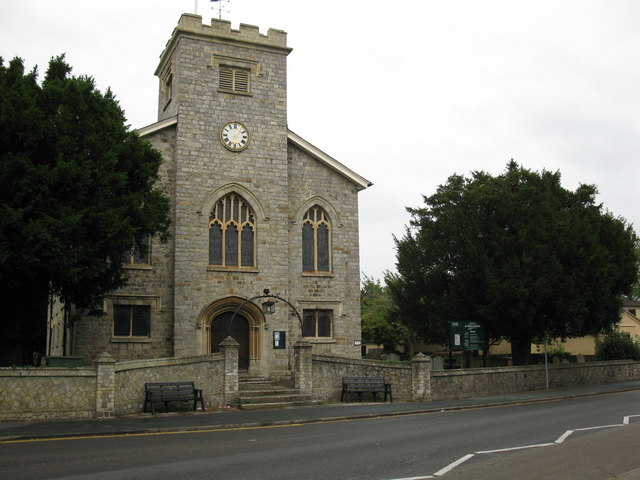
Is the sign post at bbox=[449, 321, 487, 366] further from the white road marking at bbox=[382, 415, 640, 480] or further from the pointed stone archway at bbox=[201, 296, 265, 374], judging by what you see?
the white road marking at bbox=[382, 415, 640, 480]

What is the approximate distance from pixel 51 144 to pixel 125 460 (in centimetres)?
1085

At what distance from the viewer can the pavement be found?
47.4ft

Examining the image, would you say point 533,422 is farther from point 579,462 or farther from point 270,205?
point 270,205

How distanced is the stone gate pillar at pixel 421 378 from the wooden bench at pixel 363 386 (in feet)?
3.15

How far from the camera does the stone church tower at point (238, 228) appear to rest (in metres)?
25.0

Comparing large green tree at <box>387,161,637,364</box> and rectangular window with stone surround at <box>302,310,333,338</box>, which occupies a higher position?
large green tree at <box>387,161,637,364</box>

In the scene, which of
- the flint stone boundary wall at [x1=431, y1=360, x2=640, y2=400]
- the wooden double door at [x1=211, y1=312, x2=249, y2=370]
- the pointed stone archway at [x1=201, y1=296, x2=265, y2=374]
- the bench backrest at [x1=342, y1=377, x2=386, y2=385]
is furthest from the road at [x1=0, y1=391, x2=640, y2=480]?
the wooden double door at [x1=211, y1=312, x2=249, y2=370]

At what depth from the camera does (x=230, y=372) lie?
21078mm

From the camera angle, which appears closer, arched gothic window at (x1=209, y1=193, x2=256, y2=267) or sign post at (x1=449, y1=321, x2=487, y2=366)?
sign post at (x1=449, y1=321, x2=487, y2=366)

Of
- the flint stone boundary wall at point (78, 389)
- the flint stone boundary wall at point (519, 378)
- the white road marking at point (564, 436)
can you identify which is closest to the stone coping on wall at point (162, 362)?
the flint stone boundary wall at point (78, 389)

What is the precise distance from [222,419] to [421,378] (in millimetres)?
8576

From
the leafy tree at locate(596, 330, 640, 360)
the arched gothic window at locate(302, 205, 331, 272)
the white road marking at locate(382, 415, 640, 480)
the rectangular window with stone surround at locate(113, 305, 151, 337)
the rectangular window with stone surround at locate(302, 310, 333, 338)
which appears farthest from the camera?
the leafy tree at locate(596, 330, 640, 360)

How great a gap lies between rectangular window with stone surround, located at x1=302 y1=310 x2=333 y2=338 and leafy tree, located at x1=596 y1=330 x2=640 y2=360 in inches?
778

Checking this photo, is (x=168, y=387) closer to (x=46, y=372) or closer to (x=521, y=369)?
(x=46, y=372)
